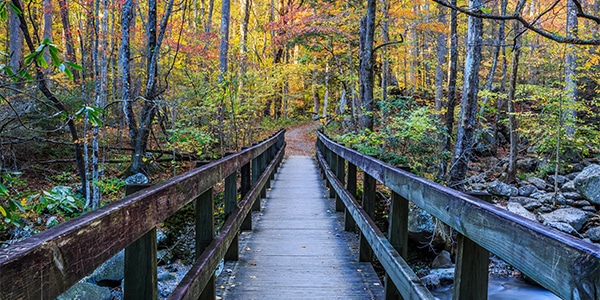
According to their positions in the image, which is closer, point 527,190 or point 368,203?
point 368,203

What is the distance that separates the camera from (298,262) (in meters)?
4.30

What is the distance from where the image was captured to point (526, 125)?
54.6ft

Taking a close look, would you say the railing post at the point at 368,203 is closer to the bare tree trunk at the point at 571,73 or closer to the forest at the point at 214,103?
the forest at the point at 214,103

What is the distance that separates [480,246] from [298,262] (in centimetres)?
283

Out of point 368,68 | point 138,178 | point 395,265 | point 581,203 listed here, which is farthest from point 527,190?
point 395,265

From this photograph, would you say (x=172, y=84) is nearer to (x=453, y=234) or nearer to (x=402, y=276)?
(x=453, y=234)

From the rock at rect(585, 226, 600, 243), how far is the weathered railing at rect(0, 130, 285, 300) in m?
10.4

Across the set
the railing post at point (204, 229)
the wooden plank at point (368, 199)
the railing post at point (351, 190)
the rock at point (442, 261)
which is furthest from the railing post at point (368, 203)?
the rock at point (442, 261)

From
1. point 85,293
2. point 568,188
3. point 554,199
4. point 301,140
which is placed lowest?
point 85,293

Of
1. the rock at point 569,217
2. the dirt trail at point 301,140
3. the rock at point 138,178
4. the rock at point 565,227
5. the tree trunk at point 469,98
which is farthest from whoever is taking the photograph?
the dirt trail at point 301,140

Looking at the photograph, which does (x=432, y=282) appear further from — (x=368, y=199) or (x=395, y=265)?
(x=395, y=265)

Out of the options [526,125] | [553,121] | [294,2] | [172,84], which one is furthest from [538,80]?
[172,84]

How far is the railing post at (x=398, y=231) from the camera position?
286cm

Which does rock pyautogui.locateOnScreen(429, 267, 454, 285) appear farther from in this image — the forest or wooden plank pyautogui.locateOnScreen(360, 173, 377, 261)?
wooden plank pyautogui.locateOnScreen(360, 173, 377, 261)
